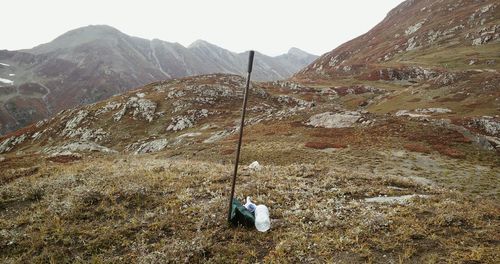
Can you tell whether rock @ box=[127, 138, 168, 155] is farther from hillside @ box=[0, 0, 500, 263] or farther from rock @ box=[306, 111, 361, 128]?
rock @ box=[306, 111, 361, 128]

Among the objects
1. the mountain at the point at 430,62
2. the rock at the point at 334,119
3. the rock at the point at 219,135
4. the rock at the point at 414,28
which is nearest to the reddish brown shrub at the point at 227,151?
the rock at the point at 219,135

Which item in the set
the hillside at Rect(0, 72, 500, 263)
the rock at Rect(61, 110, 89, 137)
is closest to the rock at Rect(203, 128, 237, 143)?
the hillside at Rect(0, 72, 500, 263)

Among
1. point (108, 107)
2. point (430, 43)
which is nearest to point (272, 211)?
point (108, 107)

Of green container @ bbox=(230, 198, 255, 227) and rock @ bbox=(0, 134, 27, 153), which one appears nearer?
green container @ bbox=(230, 198, 255, 227)

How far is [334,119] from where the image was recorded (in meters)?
48.8

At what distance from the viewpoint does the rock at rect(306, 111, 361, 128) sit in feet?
→ 153

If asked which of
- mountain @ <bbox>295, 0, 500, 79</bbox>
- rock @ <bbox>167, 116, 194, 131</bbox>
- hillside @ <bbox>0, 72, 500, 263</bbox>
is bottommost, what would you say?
rock @ <bbox>167, 116, 194, 131</bbox>

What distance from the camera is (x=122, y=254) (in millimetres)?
10609

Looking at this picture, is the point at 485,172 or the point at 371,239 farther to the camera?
the point at 485,172

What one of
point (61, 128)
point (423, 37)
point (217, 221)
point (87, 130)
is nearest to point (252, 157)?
point (217, 221)

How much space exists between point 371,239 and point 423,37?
161 meters

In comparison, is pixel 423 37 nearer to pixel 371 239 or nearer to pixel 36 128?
pixel 36 128

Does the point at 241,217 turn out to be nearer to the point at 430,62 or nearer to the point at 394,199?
the point at 394,199

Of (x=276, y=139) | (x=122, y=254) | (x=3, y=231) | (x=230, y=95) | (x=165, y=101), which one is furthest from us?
(x=230, y=95)
